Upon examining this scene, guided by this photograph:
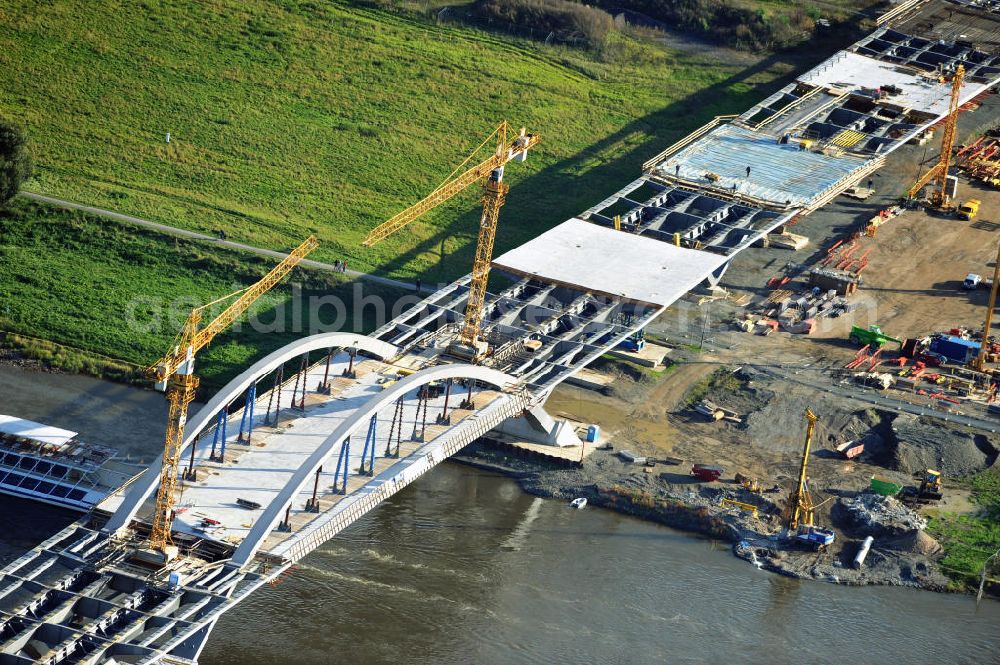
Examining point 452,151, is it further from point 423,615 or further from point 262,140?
point 423,615

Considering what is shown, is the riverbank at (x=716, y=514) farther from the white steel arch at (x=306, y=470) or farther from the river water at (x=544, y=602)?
the white steel arch at (x=306, y=470)

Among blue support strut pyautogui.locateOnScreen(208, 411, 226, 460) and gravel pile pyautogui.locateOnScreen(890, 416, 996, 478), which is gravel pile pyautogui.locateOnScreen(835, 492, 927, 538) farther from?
blue support strut pyautogui.locateOnScreen(208, 411, 226, 460)

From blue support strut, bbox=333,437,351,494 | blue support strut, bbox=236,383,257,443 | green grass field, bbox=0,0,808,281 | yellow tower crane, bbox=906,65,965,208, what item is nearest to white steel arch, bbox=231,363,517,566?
blue support strut, bbox=333,437,351,494

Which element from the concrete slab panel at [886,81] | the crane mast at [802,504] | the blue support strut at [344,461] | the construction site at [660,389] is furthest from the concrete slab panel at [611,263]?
the concrete slab panel at [886,81]

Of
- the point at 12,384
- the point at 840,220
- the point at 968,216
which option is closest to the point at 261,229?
the point at 12,384

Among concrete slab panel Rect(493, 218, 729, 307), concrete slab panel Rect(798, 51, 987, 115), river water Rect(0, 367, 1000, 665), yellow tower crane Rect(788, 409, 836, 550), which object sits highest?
concrete slab panel Rect(798, 51, 987, 115)
